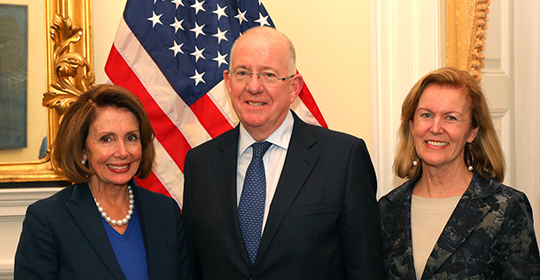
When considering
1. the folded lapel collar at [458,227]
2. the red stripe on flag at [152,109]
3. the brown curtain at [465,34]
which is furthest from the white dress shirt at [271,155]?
the brown curtain at [465,34]

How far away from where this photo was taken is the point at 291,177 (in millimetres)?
2121

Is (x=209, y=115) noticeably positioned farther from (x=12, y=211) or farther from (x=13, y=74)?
(x=12, y=211)

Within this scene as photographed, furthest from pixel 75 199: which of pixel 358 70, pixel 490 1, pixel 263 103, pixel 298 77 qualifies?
pixel 490 1

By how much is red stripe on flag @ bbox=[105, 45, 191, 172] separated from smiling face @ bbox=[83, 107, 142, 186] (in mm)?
881

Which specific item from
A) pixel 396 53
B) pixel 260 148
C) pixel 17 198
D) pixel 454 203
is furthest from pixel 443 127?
pixel 17 198

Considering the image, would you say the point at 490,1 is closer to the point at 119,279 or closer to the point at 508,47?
the point at 508,47

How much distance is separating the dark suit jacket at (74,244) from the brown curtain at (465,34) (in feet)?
7.18

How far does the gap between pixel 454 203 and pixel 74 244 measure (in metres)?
1.60

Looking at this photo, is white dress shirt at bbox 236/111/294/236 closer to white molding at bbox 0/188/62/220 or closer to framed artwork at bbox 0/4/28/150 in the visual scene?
white molding at bbox 0/188/62/220

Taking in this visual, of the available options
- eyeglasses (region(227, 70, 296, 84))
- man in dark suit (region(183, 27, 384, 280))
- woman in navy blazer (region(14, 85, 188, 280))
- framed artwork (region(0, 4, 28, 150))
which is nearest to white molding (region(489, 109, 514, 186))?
man in dark suit (region(183, 27, 384, 280))

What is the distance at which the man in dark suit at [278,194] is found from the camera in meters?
2.04

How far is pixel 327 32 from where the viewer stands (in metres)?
3.42

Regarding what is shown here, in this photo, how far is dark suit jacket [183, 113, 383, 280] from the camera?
203 centimetres

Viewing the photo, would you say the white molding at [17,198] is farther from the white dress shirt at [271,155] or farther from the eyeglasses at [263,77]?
the eyeglasses at [263,77]
